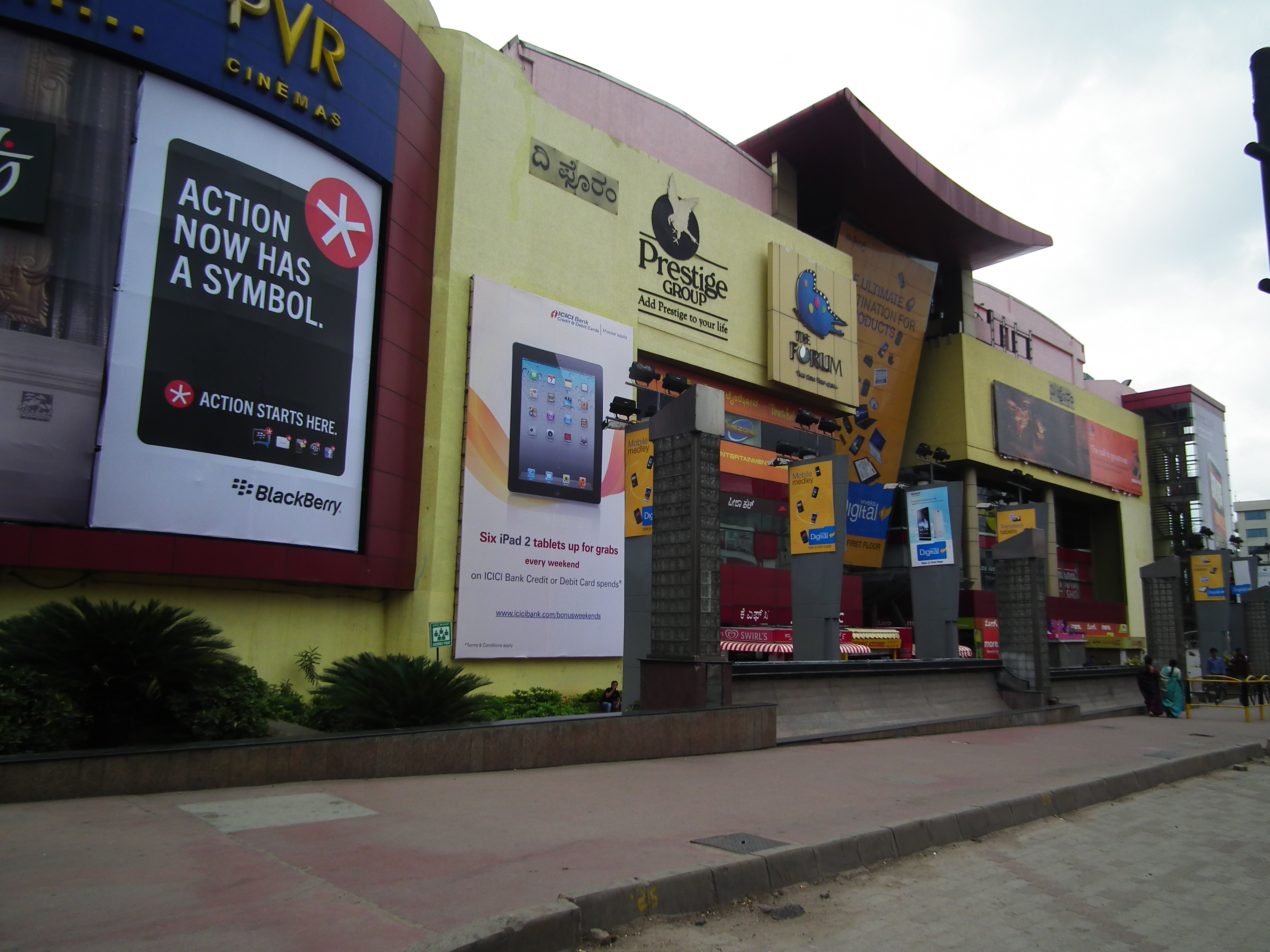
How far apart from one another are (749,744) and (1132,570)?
55.6 m

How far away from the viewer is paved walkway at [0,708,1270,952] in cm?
421

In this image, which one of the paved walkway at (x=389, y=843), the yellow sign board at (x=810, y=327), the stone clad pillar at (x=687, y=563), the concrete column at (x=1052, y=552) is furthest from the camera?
the concrete column at (x=1052, y=552)

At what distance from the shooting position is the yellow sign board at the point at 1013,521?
1170 inches

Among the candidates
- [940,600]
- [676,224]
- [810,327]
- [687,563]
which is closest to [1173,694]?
[940,600]

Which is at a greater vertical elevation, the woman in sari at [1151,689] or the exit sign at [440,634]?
the exit sign at [440,634]

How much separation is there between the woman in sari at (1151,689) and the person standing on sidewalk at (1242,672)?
5.94 ft

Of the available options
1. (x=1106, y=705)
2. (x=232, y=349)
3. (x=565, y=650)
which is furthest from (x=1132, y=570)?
(x=232, y=349)

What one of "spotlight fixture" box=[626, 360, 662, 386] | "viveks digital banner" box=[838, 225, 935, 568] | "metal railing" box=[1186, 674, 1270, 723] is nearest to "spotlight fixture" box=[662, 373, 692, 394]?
"spotlight fixture" box=[626, 360, 662, 386]

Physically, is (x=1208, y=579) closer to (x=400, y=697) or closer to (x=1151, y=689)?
(x=1151, y=689)

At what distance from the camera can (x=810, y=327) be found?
106 feet

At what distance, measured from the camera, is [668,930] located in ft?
16.1

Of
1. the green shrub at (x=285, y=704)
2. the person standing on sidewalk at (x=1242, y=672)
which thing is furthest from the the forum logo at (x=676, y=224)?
the person standing on sidewalk at (x=1242, y=672)

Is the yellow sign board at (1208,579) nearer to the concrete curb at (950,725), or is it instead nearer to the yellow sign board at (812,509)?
the concrete curb at (950,725)

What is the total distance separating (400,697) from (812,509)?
525 inches
